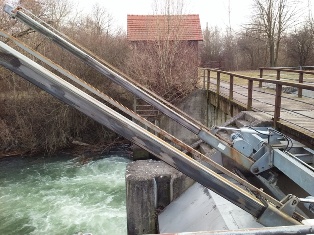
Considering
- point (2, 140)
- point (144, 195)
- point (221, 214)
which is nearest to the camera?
point (221, 214)

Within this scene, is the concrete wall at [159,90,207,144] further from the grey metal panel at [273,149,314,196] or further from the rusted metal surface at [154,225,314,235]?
the rusted metal surface at [154,225,314,235]

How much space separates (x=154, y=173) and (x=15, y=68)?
369 cm

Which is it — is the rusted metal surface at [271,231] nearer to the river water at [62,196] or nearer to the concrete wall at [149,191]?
the concrete wall at [149,191]

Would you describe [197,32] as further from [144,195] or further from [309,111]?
[144,195]

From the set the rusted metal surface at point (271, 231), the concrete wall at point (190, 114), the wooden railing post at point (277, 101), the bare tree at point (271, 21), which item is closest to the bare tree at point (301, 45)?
the bare tree at point (271, 21)

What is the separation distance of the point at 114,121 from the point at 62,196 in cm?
872

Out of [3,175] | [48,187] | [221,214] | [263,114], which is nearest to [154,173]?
[221,214]

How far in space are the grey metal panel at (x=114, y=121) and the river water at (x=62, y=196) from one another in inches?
173

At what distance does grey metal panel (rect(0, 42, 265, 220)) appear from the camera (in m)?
2.19

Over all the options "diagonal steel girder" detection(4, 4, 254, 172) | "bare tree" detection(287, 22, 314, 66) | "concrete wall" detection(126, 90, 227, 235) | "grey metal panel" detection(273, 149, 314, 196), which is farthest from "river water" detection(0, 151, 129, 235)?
"bare tree" detection(287, 22, 314, 66)

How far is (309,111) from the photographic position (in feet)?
24.3

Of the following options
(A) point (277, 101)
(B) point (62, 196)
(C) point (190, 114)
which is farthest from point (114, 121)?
(C) point (190, 114)

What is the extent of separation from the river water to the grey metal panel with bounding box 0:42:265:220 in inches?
173

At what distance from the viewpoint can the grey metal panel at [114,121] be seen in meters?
2.19
